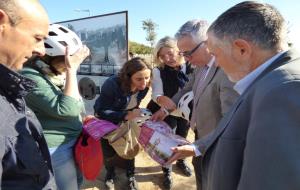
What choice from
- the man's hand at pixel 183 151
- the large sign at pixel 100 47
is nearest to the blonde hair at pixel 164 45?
the large sign at pixel 100 47

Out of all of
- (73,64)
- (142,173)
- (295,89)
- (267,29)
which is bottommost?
(142,173)

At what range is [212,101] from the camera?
2.58m

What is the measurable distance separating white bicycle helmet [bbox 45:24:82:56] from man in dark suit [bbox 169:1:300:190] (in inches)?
45.6

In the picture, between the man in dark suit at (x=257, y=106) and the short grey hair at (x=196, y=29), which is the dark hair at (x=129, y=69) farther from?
the man in dark suit at (x=257, y=106)

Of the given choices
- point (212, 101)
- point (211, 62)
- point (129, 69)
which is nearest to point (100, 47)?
point (129, 69)

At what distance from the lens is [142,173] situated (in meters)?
5.11

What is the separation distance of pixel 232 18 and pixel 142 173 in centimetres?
405

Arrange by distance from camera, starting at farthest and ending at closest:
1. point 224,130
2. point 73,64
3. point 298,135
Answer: point 73,64 < point 224,130 < point 298,135

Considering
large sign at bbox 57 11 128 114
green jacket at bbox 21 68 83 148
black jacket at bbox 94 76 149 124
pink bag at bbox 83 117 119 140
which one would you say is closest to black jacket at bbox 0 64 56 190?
green jacket at bbox 21 68 83 148

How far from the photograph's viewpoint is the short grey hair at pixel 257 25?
1314mm

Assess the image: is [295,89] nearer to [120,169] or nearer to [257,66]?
[257,66]

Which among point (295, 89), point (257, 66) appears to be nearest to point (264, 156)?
point (295, 89)

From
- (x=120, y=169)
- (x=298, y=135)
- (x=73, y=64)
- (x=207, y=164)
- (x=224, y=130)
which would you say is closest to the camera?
(x=298, y=135)

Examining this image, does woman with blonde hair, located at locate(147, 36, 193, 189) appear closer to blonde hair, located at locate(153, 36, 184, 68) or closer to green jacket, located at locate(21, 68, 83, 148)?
blonde hair, located at locate(153, 36, 184, 68)
